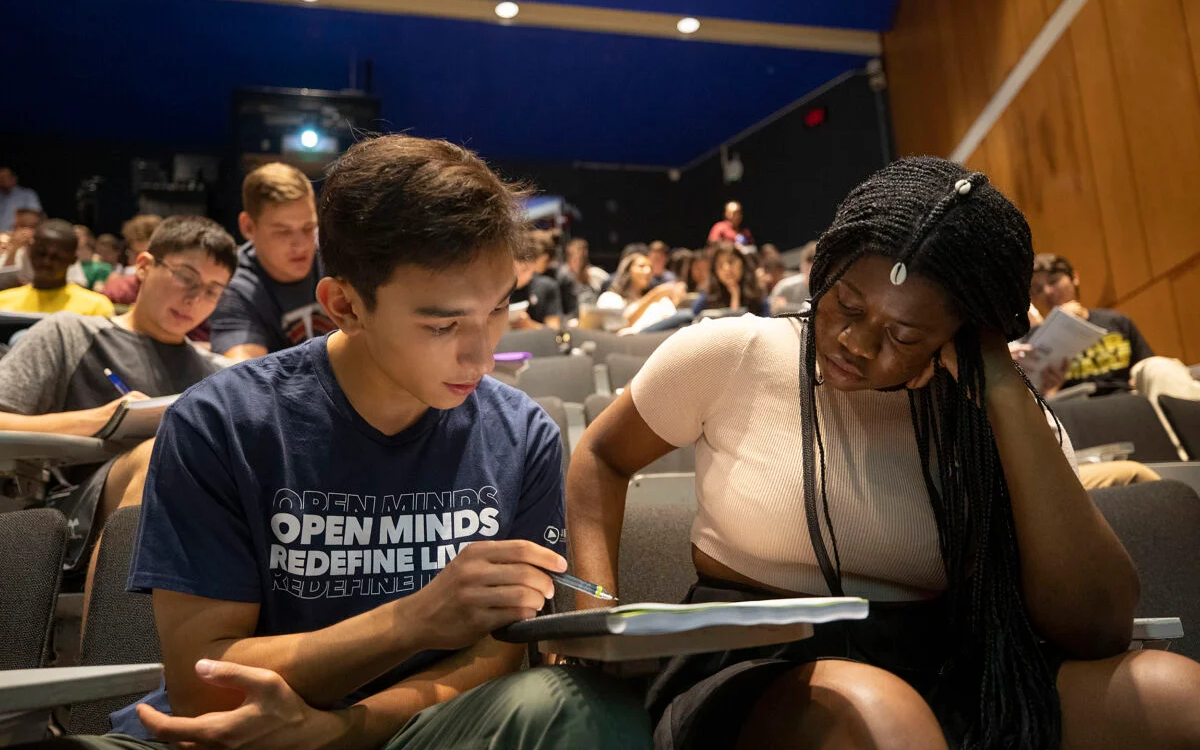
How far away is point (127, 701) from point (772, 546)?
94 centimetres

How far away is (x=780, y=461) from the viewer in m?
1.28

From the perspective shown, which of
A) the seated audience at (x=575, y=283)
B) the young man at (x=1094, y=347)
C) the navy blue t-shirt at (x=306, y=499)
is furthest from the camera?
the seated audience at (x=575, y=283)

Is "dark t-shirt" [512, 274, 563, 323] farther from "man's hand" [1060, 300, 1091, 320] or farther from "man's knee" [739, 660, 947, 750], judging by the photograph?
"man's knee" [739, 660, 947, 750]

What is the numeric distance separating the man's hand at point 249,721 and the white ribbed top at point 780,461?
22.9 inches

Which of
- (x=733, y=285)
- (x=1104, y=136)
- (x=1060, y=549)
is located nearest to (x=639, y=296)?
(x=733, y=285)

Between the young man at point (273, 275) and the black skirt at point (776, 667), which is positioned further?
the young man at point (273, 275)

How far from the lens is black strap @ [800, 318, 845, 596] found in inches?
47.9

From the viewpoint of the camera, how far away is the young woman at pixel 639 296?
519 cm

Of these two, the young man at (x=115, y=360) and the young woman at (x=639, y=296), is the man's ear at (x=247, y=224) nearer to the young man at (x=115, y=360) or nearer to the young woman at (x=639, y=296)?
the young man at (x=115, y=360)

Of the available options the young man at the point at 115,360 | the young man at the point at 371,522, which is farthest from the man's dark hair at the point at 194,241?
the young man at the point at 371,522

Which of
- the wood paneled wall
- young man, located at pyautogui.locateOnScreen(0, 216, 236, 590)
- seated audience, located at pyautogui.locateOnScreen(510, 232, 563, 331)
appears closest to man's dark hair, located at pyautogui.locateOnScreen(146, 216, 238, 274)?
young man, located at pyautogui.locateOnScreen(0, 216, 236, 590)

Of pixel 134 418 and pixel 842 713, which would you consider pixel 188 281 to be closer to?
pixel 134 418

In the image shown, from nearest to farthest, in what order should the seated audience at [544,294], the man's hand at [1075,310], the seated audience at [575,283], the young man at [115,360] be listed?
the young man at [115,360], the man's hand at [1075,310], the seated audience at [544,294], the seated audience at [575,283]

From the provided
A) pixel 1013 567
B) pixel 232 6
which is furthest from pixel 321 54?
pixel 1013 567
